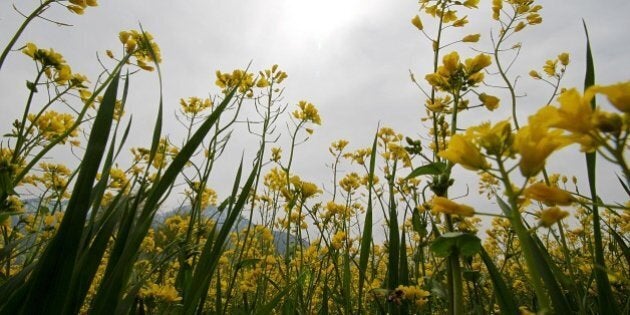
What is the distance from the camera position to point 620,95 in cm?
69

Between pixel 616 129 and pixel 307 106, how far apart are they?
3.27m

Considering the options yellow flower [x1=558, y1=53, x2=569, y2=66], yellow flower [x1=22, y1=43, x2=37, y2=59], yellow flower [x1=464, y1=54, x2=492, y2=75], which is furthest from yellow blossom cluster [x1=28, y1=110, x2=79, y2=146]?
yellow flower [x1=558, y1=53, x2=569, y2=66]

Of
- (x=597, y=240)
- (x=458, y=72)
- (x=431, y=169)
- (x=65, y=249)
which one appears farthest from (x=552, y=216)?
(x=65, y=249)

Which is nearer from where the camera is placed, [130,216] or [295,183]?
[130,216]

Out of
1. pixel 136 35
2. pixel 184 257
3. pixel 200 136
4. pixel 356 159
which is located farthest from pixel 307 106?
pixel 200 136

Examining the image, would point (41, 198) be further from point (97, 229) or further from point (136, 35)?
point (97, 229)

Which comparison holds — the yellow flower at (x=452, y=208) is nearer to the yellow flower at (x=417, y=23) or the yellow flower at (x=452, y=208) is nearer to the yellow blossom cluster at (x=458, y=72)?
the yellow blossom cluster at (x=458, y=72)

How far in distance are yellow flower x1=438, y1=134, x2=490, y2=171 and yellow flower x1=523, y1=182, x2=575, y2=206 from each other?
109 millimetres

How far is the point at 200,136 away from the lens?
117cm

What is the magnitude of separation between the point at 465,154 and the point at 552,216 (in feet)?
0.69

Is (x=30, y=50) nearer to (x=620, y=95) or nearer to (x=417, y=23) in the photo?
(x=417, y=23)

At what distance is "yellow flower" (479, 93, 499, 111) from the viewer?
5.26 feet

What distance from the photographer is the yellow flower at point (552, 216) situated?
2.29 feet

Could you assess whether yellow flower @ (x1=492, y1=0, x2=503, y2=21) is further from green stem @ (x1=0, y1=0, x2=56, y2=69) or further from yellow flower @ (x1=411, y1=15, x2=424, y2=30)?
green stem @ (x1=0, y1=0, x2=56, y2=69)
